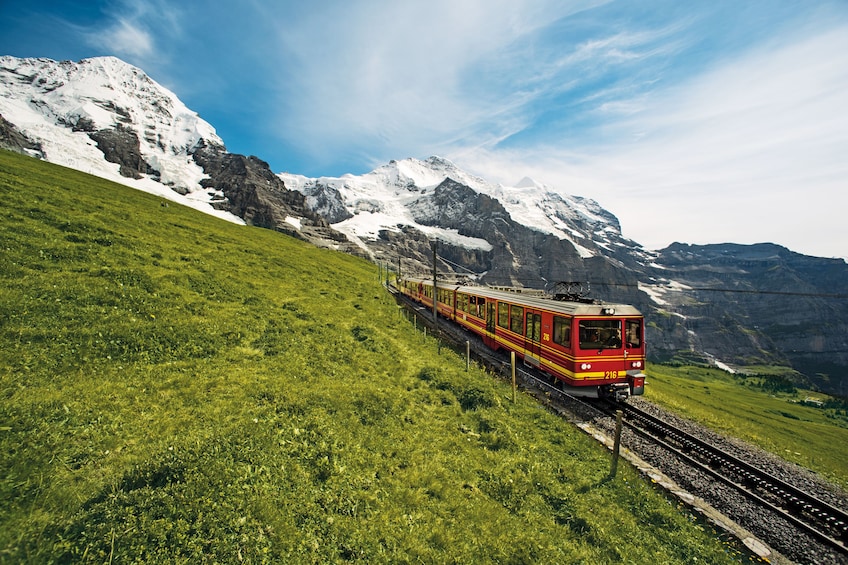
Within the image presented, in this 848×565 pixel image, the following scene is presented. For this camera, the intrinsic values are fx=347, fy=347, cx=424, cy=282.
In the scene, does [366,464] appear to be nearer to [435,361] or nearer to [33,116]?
[435,361]

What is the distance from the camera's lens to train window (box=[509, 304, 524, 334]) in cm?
1938

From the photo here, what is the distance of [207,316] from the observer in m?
13.3

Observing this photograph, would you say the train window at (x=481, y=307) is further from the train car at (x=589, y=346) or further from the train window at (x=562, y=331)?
the train window at (x=562, y=331)

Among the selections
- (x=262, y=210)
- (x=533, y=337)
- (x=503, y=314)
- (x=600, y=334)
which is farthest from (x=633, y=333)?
(x=262, y=210)

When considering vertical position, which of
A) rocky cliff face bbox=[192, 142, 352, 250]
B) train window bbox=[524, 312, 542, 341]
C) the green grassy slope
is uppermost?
rocky cliff face bbox=[192, 142, 352, 250]

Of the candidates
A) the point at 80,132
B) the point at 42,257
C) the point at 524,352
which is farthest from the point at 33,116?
the point at 524,352

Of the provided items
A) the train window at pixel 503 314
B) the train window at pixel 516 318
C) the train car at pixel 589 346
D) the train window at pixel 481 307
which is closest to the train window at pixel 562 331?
the train car at pixel 589 346

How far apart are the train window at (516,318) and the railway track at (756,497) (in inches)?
198

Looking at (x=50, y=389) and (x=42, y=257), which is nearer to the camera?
(x=50, y=389)

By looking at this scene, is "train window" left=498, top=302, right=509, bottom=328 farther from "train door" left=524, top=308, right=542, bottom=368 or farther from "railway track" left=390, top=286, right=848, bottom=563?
"railway track" left=390, top=286, right=848, bottom=563

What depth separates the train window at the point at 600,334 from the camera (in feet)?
48.9

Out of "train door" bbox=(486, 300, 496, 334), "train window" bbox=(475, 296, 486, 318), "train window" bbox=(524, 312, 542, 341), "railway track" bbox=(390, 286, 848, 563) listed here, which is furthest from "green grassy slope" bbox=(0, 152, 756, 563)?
"train window" bbox=(475, 296, 486, 318)

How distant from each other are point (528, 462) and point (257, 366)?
8657 millimetres

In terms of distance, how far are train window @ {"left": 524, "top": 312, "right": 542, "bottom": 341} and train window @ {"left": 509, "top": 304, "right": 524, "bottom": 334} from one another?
65 cm
